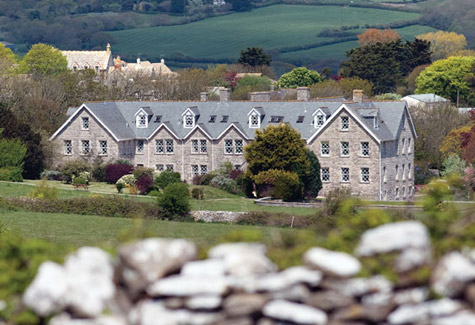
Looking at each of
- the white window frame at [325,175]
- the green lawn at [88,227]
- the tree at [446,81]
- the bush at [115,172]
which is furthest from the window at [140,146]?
the tree at [446,81]

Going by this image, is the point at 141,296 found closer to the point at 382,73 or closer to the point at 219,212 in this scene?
the point at 219,212

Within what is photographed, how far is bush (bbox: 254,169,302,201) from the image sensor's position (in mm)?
59688

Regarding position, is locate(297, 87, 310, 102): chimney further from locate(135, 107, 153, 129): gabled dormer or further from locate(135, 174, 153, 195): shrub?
locate(135, 174, 153, 195): shrub

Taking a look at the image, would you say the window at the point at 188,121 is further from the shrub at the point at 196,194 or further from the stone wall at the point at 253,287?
the stone wall at the point at 253,287

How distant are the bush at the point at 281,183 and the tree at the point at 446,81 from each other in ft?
250

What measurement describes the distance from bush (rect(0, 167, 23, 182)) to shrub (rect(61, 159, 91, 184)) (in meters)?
4.09

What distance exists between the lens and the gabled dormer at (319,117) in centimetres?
6806

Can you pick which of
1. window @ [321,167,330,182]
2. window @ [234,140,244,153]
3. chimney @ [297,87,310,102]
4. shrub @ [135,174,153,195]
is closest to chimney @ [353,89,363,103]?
chimney @ [297,87,310,102]

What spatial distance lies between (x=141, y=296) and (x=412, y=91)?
133m

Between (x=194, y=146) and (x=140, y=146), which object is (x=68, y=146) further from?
(x=194, y=146)

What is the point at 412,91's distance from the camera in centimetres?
13862

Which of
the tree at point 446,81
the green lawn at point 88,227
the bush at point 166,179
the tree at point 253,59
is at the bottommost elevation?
the green lawn at point 88,227

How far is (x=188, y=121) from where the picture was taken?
73.6m

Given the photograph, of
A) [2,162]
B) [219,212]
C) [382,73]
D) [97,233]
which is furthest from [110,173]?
[382,73]
